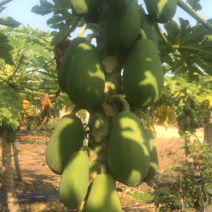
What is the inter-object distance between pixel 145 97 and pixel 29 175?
9.22 metres

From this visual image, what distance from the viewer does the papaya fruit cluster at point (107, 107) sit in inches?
39.8

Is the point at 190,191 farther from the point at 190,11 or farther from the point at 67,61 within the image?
the point at 67,61

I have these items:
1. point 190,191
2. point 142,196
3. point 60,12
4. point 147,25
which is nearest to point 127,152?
point 147,25

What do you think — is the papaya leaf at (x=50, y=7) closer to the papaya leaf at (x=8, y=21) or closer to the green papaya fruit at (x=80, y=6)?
the papaya leaf at (x=8, y=21)

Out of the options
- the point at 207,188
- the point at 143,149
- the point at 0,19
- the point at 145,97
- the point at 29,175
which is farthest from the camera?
the point at 29,175

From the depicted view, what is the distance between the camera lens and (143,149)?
3.34 feet

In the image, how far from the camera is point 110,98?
1.14m

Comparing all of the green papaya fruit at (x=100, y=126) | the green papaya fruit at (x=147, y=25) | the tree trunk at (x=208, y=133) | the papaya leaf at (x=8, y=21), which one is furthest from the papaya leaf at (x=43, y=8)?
the tree trunk at (x=208, y=133)

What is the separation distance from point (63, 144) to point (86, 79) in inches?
10.5

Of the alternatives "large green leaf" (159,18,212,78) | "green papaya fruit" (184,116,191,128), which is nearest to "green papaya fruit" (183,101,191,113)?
"green papaya fruit" (184,116,191,128)

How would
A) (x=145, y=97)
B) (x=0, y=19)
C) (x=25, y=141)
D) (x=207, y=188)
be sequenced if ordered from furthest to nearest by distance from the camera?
(x=25, y=141)
(x=207, y=188)
(x=0, y=19)
(x=145, y=97)

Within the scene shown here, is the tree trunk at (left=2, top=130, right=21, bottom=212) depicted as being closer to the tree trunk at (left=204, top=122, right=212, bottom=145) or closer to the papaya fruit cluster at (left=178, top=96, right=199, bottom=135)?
the papaya fruit cluster at (left=178, top=96, right=199, bottom=135)

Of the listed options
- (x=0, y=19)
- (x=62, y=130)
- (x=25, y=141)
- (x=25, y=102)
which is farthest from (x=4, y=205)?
(x=25, y=141)

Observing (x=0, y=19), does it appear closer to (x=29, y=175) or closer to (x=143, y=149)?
(x=143, y=149)
